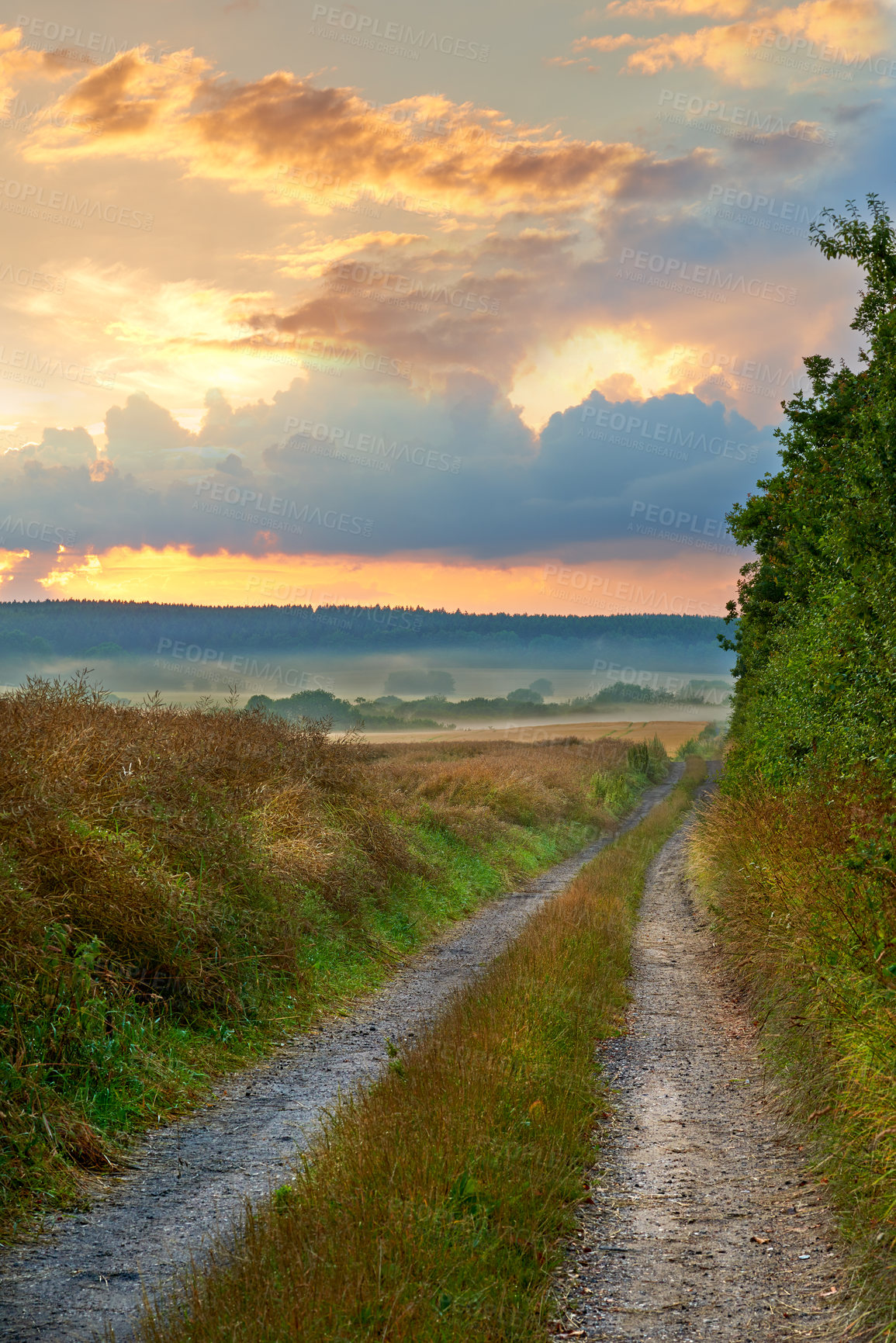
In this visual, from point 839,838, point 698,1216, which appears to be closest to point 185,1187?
point 698,1216

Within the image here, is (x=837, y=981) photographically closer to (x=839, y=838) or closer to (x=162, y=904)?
(x=839, y=838)

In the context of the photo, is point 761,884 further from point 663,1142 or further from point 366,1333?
point 366,1333

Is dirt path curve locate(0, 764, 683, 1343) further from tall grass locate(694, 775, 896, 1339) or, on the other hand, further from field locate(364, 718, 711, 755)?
field locate(364, 718, 711, 755)

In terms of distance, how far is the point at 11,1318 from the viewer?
425 cm

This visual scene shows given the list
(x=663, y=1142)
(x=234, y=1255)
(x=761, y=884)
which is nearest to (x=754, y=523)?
(x=761, y=884)

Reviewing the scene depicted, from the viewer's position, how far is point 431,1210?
14.5 feet

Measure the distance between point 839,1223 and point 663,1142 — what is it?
1730mm

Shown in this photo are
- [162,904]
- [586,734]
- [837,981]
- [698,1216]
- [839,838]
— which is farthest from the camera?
[586,734]

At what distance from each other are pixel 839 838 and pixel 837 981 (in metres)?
3.15

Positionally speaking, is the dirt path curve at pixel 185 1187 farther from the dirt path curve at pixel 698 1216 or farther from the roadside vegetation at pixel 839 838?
the roadside vegetation at pixel 839 838

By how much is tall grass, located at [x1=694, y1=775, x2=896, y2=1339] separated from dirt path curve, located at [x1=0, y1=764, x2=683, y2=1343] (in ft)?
11.5

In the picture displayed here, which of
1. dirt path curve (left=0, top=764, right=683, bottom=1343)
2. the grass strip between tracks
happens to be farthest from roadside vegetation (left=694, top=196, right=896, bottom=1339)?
dirt path curve (left=0, top=764, right=683, bottom=1343)

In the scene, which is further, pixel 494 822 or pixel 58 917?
pixel 494 822

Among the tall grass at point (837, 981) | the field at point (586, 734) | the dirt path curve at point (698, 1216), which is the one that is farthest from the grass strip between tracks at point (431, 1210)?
the field at point (586, 734)
